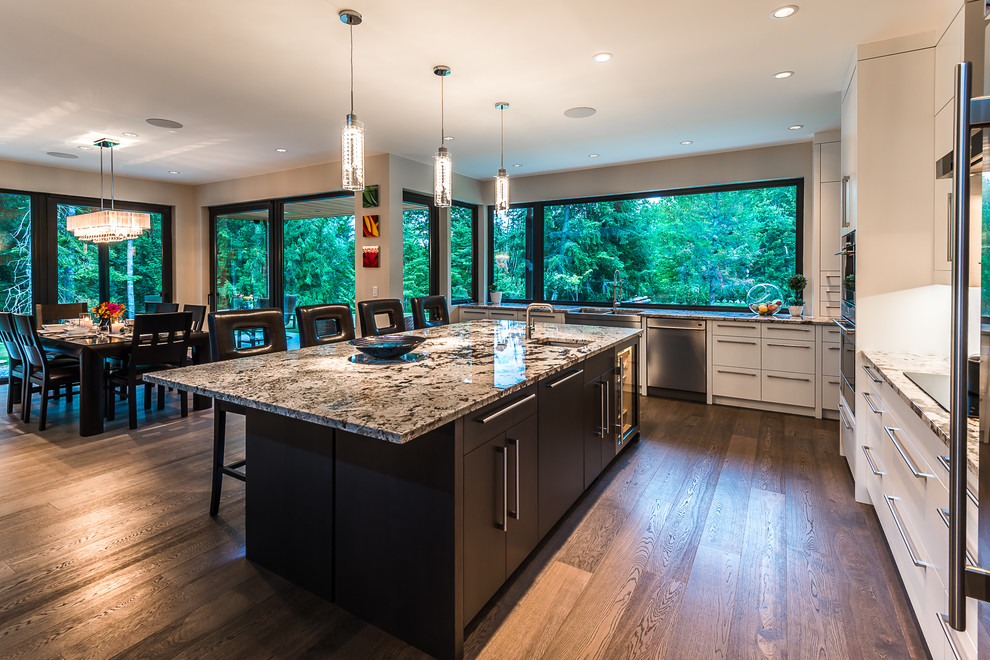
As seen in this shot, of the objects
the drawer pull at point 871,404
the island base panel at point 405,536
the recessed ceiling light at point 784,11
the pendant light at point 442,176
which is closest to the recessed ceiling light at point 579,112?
the pendant light at point 442,176

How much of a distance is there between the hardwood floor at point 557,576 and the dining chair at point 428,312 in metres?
1.82

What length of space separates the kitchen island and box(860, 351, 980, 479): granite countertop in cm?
112

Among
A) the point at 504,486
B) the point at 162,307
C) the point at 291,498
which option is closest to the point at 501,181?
the point at 504,486

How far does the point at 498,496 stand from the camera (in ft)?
6.06

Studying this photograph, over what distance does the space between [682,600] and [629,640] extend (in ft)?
1.13

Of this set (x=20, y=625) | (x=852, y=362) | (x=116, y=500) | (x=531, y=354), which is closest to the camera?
(x=20, y=625)

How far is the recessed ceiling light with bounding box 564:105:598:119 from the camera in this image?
404cm

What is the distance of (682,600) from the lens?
6.48 ft

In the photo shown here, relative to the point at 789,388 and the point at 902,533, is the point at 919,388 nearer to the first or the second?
the point at 902,533

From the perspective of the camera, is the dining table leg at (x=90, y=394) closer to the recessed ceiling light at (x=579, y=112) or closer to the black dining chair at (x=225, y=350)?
the black dining chair at (x=225, y=350)

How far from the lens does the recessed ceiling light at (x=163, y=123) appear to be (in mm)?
4332

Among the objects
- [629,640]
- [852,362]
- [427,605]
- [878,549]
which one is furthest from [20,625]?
[852,362]

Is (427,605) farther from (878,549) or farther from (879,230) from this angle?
(879,230)

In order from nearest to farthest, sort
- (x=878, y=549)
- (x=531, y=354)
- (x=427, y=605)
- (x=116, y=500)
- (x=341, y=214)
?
(x=427, y=605)
(x=878, y=549)
(x=531, y=354)
(x=116, y=500)
(x=341, y=214)
